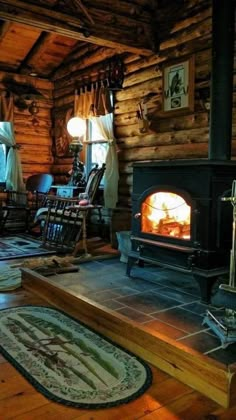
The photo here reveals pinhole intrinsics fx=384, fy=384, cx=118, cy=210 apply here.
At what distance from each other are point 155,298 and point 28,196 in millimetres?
4478

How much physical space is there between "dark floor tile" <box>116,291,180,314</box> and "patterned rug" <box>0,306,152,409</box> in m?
0.32

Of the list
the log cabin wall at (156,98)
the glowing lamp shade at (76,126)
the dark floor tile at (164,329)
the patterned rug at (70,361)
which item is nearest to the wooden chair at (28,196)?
the glowing lamp shade at (76,126)

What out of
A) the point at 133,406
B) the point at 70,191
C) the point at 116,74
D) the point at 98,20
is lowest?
the point at 133,406

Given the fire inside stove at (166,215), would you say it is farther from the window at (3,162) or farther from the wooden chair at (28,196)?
the window at (3,162)

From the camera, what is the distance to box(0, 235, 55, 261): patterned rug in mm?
4527

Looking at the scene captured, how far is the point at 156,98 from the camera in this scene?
4586mm

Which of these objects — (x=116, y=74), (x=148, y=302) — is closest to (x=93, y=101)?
(x=116, y=74)

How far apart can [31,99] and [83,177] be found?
78.7 inches

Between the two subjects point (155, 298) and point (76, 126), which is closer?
point (155, 298)

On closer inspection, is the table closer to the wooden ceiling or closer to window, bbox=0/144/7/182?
window, bbox=0/144/7/182

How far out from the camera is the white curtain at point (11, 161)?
6.44 meters

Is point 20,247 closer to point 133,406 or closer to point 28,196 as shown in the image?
point 28,196

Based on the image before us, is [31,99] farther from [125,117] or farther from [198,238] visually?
[198,238]

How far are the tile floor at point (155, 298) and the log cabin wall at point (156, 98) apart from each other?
4.47 feet
